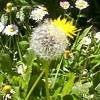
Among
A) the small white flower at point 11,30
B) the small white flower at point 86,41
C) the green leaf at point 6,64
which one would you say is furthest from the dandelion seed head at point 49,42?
the small white flower at point 86,41

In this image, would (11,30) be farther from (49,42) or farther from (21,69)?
(49,42)

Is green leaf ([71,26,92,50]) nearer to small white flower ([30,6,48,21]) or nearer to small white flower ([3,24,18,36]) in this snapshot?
small white flower ([30,6,48,21])

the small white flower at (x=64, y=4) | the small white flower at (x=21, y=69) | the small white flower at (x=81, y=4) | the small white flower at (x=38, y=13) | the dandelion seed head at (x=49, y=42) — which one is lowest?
the small white flower at (x=21, y=69)

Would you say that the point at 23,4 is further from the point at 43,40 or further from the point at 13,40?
the point at 43,40

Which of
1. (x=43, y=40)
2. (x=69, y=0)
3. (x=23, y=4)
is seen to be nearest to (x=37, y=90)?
(x=43, y=40)

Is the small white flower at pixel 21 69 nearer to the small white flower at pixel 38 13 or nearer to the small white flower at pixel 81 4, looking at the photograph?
the small white flower at pixel 38 13
